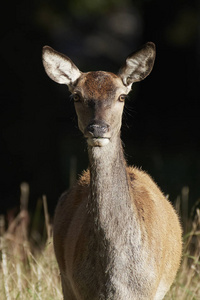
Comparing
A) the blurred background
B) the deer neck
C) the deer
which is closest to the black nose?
the deer

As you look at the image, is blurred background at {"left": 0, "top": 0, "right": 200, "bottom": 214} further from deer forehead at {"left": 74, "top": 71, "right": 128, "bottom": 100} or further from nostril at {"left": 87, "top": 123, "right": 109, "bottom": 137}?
nostril at {"left": 87, "top": 123, "right": 109, "bottom": 137}

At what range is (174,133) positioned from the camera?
56.2 feet

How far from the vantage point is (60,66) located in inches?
229

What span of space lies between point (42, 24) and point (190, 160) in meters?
4.38

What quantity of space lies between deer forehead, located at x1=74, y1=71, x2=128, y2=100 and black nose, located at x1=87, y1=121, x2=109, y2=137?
37 cm

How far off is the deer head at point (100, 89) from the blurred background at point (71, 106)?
2888 mm

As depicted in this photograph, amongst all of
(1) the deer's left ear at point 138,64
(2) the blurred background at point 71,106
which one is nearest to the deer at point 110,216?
(1) the deer's left ear at point 138,64

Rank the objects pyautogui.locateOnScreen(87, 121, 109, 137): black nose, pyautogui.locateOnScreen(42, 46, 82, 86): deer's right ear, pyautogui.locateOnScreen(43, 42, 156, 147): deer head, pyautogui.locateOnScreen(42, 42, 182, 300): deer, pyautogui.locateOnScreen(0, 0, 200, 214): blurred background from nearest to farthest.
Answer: pyautogui.locateOnScreen(87, 121, 109, 137): black nose
pyautogui.locateOnScreen(43, 42, 156, 147): deer head
pyautogui.locateOnScreen(42, 42, 182, 300): deer
pyautogui.locateOnScreen(42, 46, 82, 86): deer's right ear
pyautogui.locateOnScreen(0, 0, 200, 214): blurred background

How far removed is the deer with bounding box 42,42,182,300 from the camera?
17.3 ft

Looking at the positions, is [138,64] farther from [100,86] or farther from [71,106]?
[71,106]

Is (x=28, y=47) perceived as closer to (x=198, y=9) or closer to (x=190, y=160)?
(x=190, y=160)

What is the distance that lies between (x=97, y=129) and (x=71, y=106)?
15.3 m

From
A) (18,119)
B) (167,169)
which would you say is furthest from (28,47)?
(167,169)

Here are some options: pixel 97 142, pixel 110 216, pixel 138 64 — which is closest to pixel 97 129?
pixel 97 142
